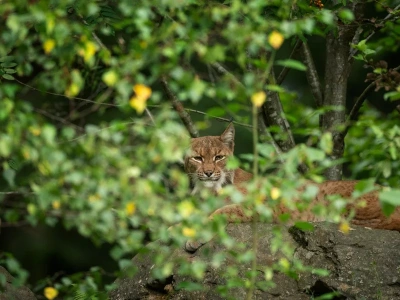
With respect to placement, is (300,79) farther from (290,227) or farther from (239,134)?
(290,227)

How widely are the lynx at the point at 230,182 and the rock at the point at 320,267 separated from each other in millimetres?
535

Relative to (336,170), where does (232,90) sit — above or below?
above

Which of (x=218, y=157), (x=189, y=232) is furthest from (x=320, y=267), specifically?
(x=189, y=232)

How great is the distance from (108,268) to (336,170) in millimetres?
3411

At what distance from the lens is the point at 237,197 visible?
361cm

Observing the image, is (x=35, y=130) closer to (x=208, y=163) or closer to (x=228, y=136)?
(x=208, y=163)

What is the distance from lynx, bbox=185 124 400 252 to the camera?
21.5 feet

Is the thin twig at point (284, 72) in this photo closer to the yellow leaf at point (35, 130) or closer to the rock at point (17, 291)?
the rock at point (17, 291)

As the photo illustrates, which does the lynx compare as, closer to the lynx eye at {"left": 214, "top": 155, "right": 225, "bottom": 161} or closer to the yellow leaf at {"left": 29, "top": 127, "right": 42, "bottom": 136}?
the lynx eye at {"left": 214, "top": 155, "right": 225, "bottom": 161}

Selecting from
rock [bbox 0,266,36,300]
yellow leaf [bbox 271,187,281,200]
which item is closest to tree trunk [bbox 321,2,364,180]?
rock [bbox 0,266,36,300]

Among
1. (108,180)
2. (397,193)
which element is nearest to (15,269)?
(108,180)

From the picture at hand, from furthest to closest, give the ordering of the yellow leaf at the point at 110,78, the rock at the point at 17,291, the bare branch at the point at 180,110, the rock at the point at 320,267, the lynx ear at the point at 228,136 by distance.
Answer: the lynx ear at the point at 228,136
the bare branch at the point at 180,110
the rock at the point at 17,291
the rock at the point at 320,267
the yellow leaf at the point at 110,78

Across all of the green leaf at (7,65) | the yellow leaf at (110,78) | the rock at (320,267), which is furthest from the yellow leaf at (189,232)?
the green leaf at (7,65)

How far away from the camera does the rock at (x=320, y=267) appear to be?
18.2 feet
